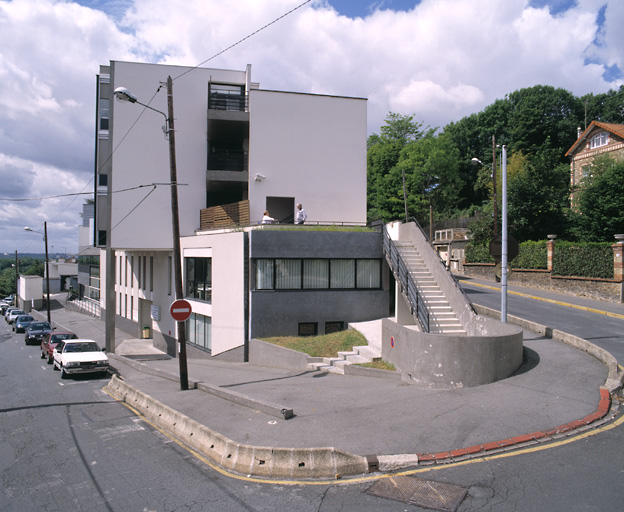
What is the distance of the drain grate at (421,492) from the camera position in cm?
604

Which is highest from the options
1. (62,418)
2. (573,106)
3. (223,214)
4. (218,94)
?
(573,106)

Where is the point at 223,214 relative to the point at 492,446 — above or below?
above

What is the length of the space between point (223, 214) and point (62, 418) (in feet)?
43.8

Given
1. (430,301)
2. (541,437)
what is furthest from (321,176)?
(541,437)

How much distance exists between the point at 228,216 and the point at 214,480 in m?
17.0

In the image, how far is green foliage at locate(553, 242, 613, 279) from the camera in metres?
24.2

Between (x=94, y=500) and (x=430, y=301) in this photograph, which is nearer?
(x=94, y=500)

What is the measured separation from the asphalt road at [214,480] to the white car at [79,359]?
29.0ft

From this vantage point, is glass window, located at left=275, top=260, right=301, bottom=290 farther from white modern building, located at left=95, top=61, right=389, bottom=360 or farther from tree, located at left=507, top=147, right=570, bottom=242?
tree, located at left=507, top=147, right=570, bottom=242

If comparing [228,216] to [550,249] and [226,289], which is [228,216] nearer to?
[226,289]

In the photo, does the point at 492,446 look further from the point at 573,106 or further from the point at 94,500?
the point at 573,106

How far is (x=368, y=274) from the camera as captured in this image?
20.4m

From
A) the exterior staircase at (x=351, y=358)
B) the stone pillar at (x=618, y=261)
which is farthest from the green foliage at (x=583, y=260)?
the exterior staircase at (x=351, y=358)

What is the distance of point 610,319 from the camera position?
19.3 meters
